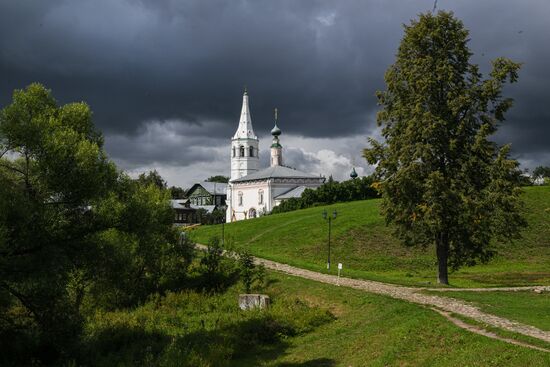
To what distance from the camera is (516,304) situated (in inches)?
883

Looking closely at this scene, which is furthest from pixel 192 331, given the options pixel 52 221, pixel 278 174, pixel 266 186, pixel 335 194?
pixel 278 174

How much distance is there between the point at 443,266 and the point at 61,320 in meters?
19.6

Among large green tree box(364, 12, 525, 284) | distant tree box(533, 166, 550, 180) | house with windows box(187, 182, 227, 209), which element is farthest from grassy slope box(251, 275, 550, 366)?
distant tree box(533, 166, 550, 180)

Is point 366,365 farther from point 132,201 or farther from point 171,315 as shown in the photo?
point 171,315

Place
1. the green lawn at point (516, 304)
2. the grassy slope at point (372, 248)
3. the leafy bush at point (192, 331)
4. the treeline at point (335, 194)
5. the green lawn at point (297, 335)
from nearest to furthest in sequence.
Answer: the green lawn at point (297, 335) < the green lawn at point (516, 304) < the leafy bush at point (192, 331) < the grassy slope at point (372, 248) < the treeline at point (335, 194)

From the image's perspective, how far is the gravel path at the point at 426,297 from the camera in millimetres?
17641

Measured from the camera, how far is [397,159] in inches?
1148

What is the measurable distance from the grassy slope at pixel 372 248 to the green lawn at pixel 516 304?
7005mm

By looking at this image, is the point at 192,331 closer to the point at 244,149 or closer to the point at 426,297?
A: the point at 426,297

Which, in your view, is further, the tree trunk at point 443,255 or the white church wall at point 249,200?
the white church wall at point 249,200

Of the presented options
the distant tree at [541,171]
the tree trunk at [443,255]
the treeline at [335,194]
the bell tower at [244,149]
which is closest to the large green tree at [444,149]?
the tree trunk at [443,255]

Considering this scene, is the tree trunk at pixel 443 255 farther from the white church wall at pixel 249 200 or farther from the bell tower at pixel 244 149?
the bell tower at pixel 244 149

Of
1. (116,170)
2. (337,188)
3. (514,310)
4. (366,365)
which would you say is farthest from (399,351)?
(337,188)

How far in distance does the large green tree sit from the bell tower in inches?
3591
